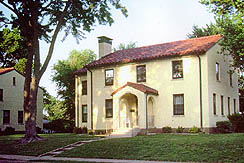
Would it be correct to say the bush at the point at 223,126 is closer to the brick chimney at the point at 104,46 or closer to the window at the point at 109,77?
the window at the point at 109,77

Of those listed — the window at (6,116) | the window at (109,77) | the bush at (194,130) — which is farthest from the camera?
the window at (6,116)

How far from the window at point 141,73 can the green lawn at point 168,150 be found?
1008 cm

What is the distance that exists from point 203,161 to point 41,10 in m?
16.2

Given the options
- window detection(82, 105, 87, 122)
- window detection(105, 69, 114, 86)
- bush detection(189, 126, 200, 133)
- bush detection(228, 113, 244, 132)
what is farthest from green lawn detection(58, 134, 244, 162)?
window detection(82, 105, 87, 122)

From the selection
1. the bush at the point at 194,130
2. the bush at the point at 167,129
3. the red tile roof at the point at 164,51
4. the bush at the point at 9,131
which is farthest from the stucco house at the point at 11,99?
the bush at the point at 194,130

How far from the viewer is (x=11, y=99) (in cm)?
4094

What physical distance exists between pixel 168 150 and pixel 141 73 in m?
13.2

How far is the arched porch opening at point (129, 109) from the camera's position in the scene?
92.9 ft

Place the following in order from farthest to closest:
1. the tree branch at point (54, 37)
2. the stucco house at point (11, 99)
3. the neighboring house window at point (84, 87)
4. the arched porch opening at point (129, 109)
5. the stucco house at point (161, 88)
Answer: the stucco house at point (11, 99) < the neighboring house window at point (84, 87) < the arched porch opening at point (129, 109) < the stucco house at point (161, 88) < the tree branch at point (54, 37)

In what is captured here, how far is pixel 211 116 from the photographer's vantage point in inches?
1005

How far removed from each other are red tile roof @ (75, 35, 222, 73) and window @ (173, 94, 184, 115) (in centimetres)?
345

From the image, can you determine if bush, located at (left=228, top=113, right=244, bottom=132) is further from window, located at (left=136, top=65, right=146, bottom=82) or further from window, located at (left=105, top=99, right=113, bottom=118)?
window, located at (left=105, top=99, right=113, bottom=118)

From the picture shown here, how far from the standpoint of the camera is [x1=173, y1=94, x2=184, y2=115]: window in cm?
2648

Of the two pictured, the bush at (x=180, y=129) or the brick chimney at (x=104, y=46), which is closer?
the bush at (x=180, y=129)
